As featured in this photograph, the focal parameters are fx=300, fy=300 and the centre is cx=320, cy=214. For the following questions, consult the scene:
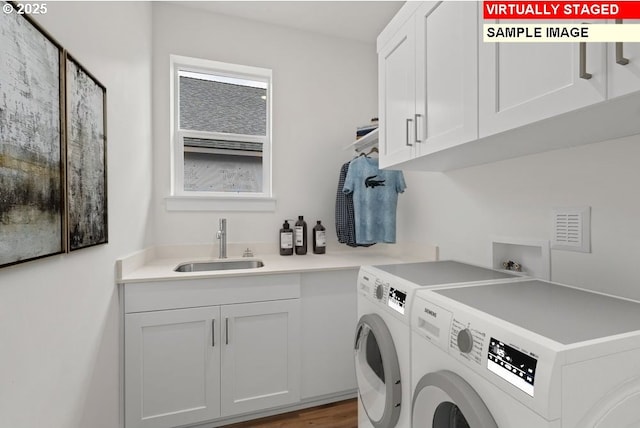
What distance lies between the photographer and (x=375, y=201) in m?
2.18

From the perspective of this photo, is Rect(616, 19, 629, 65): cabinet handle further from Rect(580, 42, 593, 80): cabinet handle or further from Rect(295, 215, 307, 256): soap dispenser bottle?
Rect(295, 215, 307, 256): soap dispenser bottle

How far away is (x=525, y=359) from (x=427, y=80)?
1.13m

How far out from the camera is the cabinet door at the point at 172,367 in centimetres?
155

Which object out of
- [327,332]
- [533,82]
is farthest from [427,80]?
[327,332]

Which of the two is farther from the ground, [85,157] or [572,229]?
[85,157]

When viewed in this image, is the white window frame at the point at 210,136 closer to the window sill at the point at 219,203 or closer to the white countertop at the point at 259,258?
the window sill at the point at 219,203

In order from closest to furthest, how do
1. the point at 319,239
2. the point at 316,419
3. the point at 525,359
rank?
the point at 525,359, the point at 316,419, the point at 319,239

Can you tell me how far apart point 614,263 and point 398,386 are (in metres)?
0.85

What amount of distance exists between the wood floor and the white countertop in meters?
0.88

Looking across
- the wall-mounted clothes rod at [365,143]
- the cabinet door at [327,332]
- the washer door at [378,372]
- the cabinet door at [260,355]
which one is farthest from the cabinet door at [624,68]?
the cabinet door at [260,355]

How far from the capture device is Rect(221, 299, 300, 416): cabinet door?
169 centimetres

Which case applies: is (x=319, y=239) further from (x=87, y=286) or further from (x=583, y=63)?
(x=583, y=63)

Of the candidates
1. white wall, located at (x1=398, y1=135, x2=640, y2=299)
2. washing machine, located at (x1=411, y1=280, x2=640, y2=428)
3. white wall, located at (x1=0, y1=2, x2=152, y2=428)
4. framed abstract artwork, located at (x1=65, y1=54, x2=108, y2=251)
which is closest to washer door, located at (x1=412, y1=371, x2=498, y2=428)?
washing machine, located at (x1=411, y1=280, x2=640, y2=428)

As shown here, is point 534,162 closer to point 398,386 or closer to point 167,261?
point 398,386
